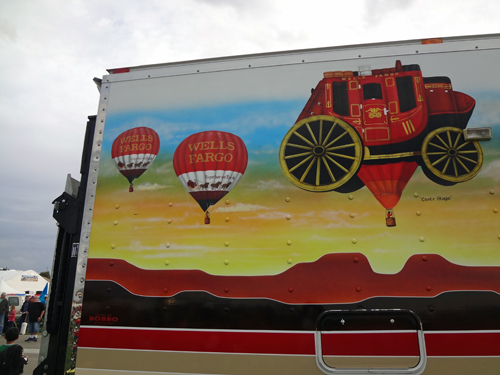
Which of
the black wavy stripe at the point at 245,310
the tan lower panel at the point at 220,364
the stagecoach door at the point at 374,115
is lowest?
the tan lower panel at the point at 220,364

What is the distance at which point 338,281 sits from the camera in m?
2.18

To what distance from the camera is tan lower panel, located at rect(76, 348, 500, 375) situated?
6.68ft

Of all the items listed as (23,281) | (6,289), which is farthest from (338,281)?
(23,281)

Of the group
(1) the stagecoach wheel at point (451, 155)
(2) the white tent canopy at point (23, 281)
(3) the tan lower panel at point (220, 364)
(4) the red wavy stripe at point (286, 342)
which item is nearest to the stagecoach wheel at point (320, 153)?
(1) the stagecoach wheel at point (451, 155)

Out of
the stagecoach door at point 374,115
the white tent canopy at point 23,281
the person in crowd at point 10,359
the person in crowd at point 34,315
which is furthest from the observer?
the white tent canopy at point 23,281

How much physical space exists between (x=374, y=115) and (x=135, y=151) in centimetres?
→ 180

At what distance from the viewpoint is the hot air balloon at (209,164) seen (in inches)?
95.6

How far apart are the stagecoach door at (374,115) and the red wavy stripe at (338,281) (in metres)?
0.84

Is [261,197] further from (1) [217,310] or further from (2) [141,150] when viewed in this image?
(2) [141,150]

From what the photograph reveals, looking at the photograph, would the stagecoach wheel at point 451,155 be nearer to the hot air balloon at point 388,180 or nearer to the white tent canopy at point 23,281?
the hot air balloon at point 388,180

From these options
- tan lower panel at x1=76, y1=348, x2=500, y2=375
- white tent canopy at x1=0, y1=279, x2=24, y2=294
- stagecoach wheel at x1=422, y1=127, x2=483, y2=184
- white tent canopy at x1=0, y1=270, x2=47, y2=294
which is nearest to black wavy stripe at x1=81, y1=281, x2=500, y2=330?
tan lower panel at x1=76, y1=348, x2=500, y2=375

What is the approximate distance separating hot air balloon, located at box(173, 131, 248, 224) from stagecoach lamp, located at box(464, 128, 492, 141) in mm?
1515

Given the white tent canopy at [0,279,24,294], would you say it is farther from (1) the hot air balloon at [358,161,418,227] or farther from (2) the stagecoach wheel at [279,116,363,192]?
(1) the hot air balloon at [358,161,418,227]

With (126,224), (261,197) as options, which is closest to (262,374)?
(261,197)
